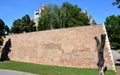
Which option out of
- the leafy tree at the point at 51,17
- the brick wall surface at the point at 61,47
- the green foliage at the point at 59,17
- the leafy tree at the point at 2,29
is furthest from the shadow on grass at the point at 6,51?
the leafy tree at the point at 51,17

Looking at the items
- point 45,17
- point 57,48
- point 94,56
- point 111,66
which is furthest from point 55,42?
point 45,17

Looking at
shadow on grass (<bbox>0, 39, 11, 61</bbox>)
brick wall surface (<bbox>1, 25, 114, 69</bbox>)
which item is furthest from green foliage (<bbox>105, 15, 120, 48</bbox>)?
brick wall surface (<bbox>1, 25, 114, 69</bbox>)

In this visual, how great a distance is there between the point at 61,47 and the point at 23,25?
49216 mm

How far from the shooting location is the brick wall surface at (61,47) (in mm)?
29078

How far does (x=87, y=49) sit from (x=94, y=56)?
4.02 ft

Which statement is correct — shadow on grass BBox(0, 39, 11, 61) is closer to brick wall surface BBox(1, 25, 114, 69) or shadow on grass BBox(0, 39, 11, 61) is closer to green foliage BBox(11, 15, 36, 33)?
brick wall surface BBox(1, 25, 114, 69)

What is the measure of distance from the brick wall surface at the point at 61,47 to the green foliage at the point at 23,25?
39.3 metres

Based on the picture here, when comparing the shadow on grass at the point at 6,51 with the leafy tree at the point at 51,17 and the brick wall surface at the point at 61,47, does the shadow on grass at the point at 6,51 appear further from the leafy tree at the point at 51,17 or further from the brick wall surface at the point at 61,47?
the leafy tree at the point at 51,17

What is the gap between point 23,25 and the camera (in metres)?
80.5

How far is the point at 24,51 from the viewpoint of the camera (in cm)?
3784

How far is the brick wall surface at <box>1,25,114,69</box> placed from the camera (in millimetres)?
29078

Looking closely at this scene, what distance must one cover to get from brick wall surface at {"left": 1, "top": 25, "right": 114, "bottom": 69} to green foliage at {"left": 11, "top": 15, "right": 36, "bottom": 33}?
1546 inches

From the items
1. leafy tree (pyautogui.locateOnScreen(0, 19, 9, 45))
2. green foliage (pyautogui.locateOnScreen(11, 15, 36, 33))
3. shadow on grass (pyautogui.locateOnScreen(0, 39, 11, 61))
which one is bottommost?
shadow on grass (pyautogui.locateOnScreen(0, 39, 11, 61))

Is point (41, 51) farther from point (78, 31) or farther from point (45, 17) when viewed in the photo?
point (45, 17)
